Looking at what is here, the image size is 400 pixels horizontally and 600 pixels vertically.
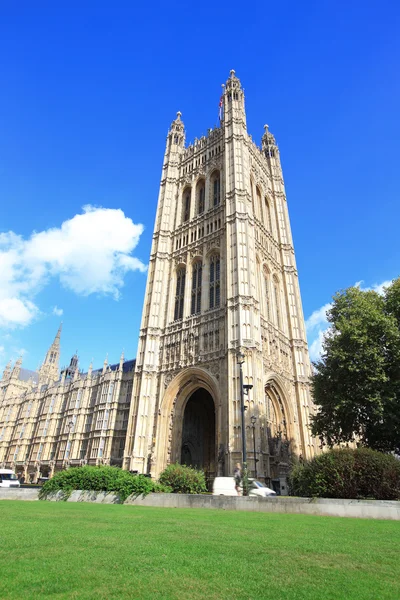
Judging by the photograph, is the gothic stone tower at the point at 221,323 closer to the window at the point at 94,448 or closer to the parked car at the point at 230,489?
the parked car at the point at 230,489

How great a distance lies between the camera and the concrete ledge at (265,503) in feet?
35.0

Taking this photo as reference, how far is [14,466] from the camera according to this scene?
52594 mm

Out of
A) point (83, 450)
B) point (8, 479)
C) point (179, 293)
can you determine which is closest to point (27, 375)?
point (83, 450)

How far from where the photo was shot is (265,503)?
11992mm

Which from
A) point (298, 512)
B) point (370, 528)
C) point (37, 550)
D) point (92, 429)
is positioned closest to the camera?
point (37, 550)

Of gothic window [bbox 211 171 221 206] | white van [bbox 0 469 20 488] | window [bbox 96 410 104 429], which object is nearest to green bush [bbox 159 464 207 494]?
white van [bbox 0 469 20 488]

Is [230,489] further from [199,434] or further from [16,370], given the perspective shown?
[16,370]

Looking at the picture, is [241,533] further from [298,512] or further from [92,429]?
[92,429]

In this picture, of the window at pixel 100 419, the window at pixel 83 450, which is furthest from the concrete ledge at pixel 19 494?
the window at pixel 83 450

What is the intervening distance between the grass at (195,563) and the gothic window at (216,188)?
3445 cm

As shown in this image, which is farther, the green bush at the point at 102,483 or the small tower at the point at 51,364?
the small tower at the point at 51,364

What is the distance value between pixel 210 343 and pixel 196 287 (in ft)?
24.4

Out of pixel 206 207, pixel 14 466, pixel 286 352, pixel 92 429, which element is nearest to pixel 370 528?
pixel 286 352

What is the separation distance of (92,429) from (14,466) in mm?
18598
